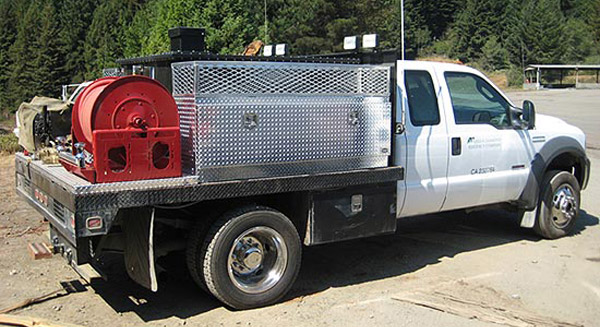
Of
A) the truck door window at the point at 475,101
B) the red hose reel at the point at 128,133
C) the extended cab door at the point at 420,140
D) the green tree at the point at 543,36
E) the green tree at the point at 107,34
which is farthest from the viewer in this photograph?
the green tree at the point at 543,36

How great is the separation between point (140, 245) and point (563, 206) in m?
5.36

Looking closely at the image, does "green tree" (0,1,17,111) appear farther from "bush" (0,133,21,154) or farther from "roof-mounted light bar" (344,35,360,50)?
"roof-mounted light bar" (344,35,360,50)

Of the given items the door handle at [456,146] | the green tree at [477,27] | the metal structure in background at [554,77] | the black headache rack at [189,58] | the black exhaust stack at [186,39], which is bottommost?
the door handle at [456,146]

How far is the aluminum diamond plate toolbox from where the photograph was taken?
5039 millimetres

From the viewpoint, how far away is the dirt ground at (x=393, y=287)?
5273mm

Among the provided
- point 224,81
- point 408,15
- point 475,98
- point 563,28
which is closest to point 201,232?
point 224,81

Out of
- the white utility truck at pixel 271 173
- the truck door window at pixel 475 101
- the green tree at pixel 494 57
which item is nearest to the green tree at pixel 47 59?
the green tree at pixel 494 57

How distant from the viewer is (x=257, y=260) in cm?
545

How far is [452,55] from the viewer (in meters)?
98.1

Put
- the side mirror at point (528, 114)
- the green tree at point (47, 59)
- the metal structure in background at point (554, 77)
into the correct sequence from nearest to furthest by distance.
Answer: the side mirror at point (528, 114), the metal structure in background at point (554, 77), the green tree at point (47, 59)

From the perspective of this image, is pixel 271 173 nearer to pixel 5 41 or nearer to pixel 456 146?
pixel 456 146

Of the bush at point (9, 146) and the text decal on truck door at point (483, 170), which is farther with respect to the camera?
the bush at point (9, 146)

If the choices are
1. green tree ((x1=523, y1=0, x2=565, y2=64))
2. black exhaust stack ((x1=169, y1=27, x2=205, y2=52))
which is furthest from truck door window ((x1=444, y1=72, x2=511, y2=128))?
green tree ((x1=523, y1=0, x2=565, y2=64))

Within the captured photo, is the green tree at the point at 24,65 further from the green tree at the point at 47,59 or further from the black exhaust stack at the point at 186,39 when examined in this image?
the black exhaust stack at the point at 186,39
